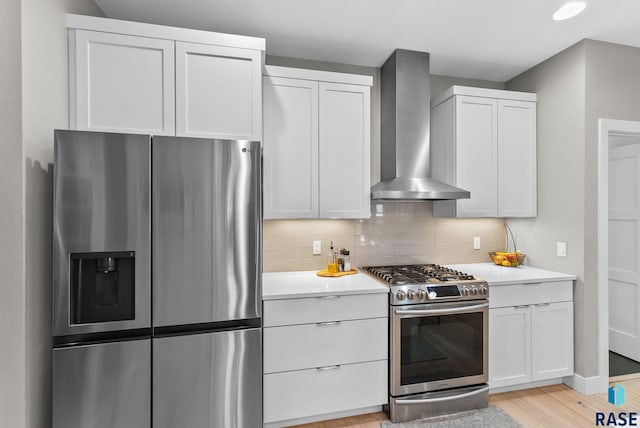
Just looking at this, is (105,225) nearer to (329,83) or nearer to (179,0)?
(179,0)

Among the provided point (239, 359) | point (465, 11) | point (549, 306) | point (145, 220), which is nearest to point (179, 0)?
point (145, 220)

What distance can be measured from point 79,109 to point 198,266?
1159mm

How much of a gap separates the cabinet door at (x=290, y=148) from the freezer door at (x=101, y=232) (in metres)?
0.95

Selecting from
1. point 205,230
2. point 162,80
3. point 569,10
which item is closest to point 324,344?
point 205,230

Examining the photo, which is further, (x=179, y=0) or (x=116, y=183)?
(x=179, y=0)

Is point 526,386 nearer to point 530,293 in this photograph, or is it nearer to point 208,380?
point 530,293

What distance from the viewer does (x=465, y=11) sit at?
2184mm

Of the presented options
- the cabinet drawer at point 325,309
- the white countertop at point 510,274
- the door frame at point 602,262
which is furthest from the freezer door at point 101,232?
the door frame at point 602,262

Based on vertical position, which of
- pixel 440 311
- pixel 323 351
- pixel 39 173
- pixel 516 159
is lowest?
pixel 323 351

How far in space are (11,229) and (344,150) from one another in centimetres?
203

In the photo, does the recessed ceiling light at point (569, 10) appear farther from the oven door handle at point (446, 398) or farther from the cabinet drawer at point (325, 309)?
the oven door handle at point (446, 398)

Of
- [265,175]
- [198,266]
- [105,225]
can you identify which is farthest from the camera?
[265,175]

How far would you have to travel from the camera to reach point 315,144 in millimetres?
2525

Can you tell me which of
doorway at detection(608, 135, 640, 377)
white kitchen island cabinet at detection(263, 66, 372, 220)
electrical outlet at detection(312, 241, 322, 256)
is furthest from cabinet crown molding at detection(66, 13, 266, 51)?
doorway at detection(608, 135, 640, 377)
